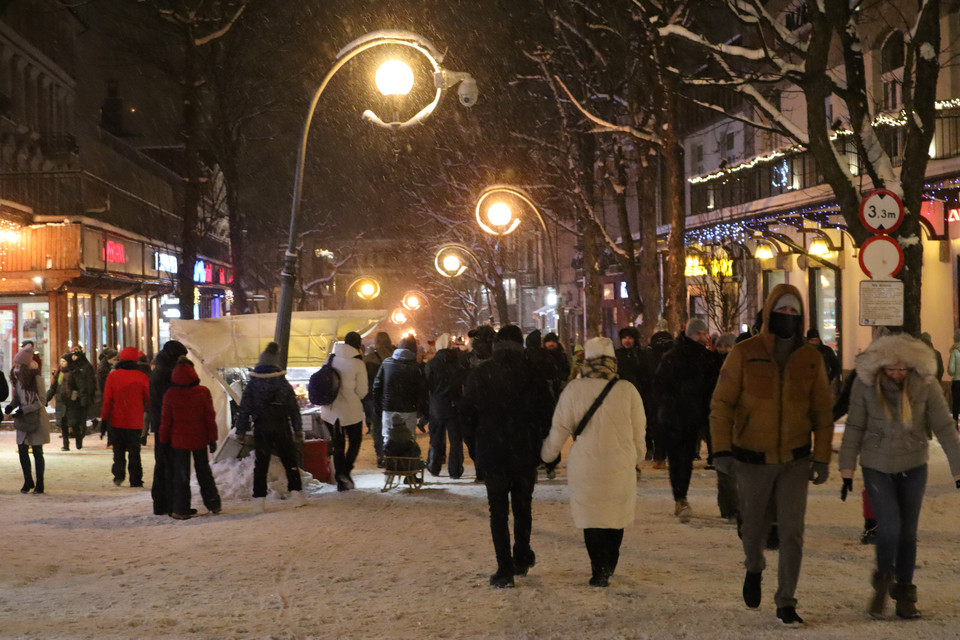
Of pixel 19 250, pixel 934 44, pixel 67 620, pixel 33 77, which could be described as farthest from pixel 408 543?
pixel 33 77

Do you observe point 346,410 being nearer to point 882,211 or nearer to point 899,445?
point 882,211

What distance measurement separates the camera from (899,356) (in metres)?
6.48

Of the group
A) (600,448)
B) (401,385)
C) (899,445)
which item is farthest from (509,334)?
(401,385)

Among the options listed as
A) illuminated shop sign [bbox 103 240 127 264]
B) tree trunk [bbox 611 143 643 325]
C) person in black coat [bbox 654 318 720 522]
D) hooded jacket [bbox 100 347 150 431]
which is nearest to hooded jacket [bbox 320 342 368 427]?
hooded jacket [bbox 100 347 150 431]

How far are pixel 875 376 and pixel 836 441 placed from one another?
14152 mm

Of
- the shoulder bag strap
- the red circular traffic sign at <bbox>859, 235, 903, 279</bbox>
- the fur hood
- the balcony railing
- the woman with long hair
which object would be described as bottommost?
the woman with long hair

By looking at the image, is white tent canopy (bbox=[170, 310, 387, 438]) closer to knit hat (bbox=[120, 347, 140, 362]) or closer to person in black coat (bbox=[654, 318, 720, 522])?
knit hat (bbox=[120, 347, 140, 362])

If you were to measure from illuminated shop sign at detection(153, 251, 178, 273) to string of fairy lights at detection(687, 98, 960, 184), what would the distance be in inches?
755

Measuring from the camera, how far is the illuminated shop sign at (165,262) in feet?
133

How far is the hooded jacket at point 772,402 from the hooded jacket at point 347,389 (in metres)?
8.01

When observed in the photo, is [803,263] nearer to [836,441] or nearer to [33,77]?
[836,441]

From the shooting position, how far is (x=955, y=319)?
2455 cm

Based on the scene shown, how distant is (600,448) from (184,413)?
227 inches

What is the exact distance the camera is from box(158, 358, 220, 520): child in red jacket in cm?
1163
